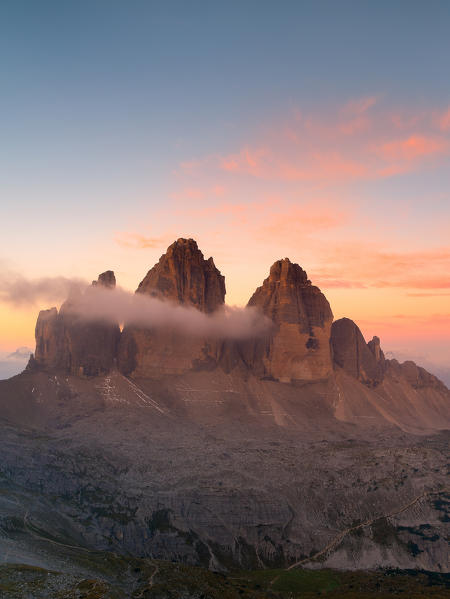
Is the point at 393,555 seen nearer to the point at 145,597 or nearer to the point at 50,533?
the point at 145,597

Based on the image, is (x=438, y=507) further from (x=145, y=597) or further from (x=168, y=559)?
(x=145, y=597)

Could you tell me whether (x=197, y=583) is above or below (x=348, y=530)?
above

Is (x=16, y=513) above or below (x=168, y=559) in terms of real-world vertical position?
above

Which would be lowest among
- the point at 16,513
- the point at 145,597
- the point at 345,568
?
the point at 345,568

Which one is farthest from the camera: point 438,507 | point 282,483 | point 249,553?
point 282,483

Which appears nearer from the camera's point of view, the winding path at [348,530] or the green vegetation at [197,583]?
the green vegetation at [197,583]

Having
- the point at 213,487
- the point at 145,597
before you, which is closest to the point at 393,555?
the point at 213,487

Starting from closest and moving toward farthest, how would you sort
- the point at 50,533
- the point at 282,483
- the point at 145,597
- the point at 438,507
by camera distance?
the point at 145,597 < the point at 50,533 < the point at 438,507 < the point at 282,483

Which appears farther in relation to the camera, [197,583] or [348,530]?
[348,530]

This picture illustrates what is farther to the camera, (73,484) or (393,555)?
(73,484)

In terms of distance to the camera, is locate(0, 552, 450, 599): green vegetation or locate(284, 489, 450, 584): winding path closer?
locate(0, 552, 450, 599): green vegetation

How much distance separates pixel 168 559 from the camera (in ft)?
527

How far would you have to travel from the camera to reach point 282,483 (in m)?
198

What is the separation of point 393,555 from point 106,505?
96356mm
